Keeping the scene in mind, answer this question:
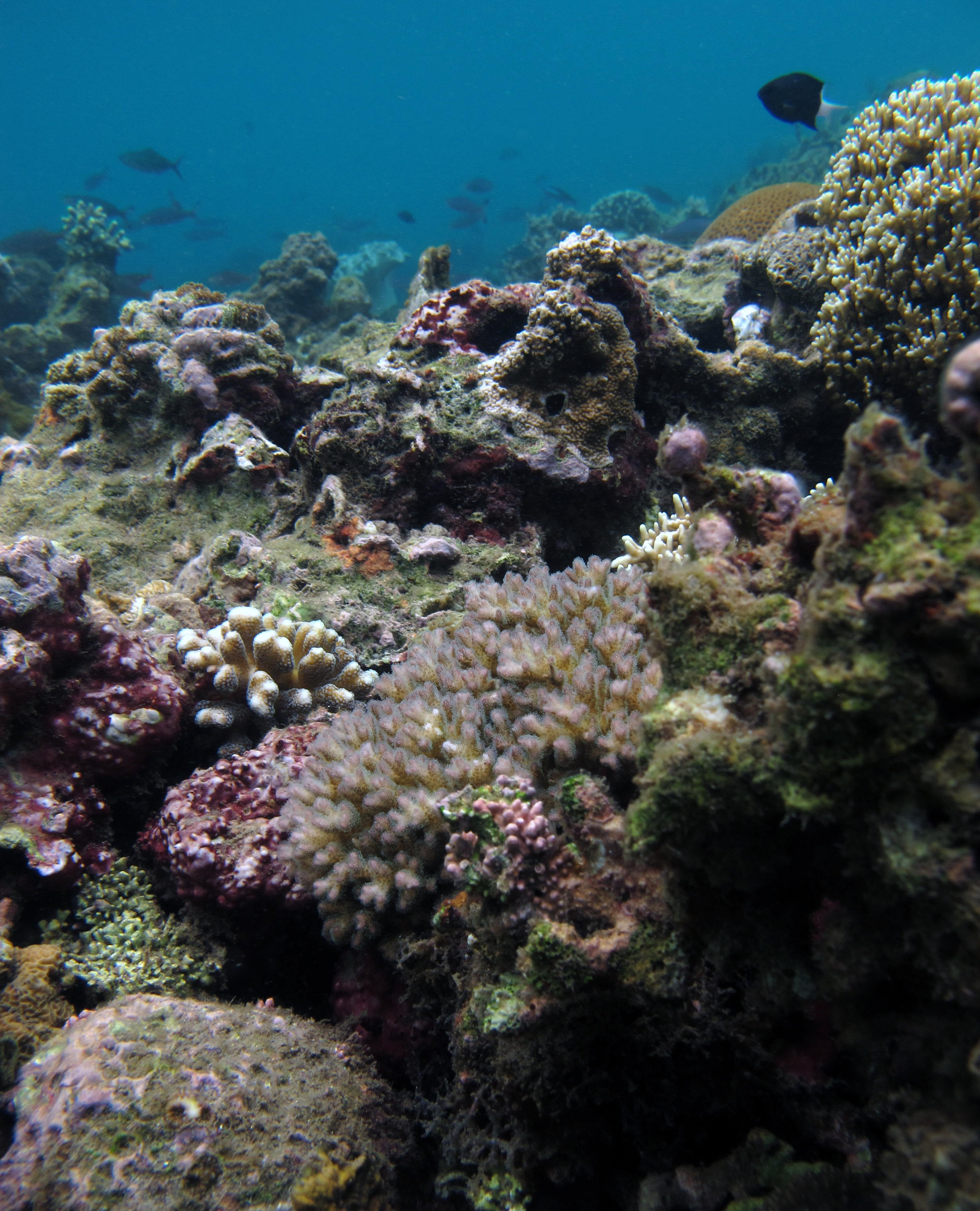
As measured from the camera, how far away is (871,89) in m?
37.8

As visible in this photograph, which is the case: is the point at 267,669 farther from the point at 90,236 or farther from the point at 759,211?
the point at 90,236

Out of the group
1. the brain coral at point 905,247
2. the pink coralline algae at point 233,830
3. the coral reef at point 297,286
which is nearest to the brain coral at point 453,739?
the pink coralline algae at point 233,830

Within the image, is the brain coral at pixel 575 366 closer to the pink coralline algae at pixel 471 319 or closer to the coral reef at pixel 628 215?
the pink coralline algae at pixel 471 319

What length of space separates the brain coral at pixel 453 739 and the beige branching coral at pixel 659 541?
928 millimetres

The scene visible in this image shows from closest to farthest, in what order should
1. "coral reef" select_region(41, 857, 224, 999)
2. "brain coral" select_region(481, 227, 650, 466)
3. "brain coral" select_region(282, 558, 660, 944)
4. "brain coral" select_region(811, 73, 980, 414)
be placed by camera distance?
"brain coral" select_region(282, 558, 660, 944) < "coral reef" select_region(41, 857, 224, 999) < "brain coral" select_region(811, 73, 980, 414) < "brain coral" select_region(481, 227, 650, 466)

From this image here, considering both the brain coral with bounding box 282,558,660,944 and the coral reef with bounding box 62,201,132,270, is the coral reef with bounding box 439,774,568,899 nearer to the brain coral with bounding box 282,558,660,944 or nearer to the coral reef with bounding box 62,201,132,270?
the brain coral with bounding box 282,558,660,944

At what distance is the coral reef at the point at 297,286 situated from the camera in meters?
16.5

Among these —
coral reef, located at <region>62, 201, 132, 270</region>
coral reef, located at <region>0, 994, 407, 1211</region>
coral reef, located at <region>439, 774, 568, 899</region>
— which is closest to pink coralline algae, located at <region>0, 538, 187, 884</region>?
coral reef, located at <region>0, 994, 407, 1211</region>

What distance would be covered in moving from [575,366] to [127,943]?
4.75 meters

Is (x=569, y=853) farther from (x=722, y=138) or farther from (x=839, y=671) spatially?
(x=722, y=138)

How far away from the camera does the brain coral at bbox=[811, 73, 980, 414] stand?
14.0 ft

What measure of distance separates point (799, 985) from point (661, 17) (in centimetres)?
19407

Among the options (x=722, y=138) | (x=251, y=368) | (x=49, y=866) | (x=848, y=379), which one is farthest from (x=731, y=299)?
(x=722, y=138)

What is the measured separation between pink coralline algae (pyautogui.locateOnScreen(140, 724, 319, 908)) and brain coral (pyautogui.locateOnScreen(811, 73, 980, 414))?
195 inches
